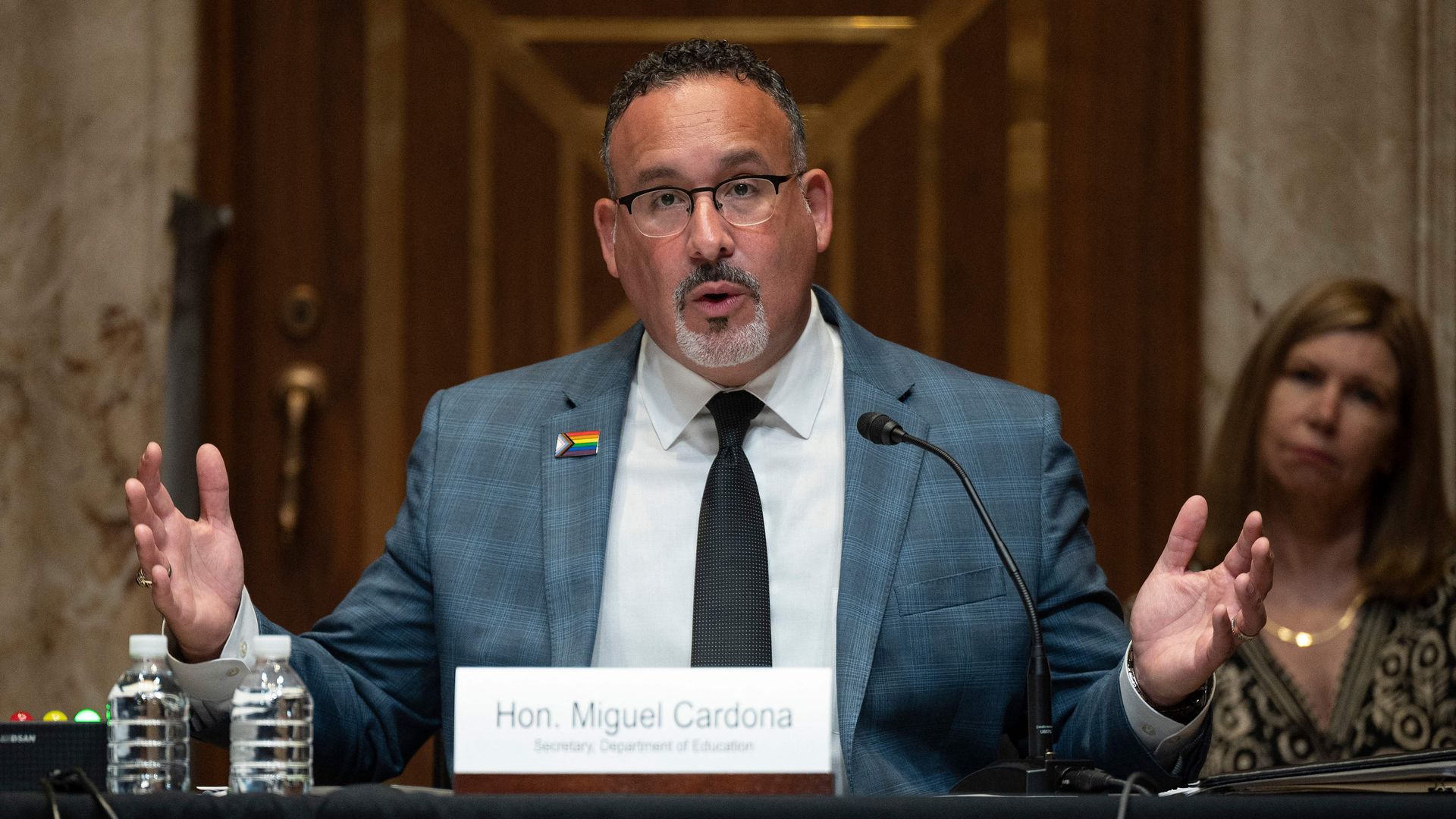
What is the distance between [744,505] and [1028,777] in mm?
747

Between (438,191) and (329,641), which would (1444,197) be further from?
(329,641)

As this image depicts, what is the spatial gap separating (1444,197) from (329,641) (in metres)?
2.39

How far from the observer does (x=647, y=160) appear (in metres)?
2.27

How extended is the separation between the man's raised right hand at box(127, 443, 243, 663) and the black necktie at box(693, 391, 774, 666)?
22.7 inches

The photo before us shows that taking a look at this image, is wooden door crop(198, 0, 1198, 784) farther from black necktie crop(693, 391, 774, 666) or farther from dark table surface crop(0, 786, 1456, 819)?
dark table surface crop(0, 786, 1456, 819)

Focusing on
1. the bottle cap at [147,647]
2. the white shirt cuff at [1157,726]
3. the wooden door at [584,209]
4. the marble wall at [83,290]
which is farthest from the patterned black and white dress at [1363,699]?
the marble wall at [83,290]

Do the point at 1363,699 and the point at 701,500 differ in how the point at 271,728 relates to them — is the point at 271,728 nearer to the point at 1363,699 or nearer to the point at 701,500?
the point at 701,500

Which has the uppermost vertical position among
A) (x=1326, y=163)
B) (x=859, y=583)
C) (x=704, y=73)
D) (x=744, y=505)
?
(x=1326, y=163)

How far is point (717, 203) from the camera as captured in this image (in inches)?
A: 88.7

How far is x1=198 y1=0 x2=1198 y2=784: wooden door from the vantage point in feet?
11.2

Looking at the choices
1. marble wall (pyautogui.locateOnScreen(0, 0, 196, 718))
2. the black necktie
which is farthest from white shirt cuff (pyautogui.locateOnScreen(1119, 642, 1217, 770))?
marble wall (pyautogui.locateOnScreen(0, 0, 196, 718))

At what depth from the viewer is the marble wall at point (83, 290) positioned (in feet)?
11.0

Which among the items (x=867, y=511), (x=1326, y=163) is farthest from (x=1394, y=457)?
(x=867, y=511)

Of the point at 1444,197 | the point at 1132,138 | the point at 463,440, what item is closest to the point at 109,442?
the point at 463,440
